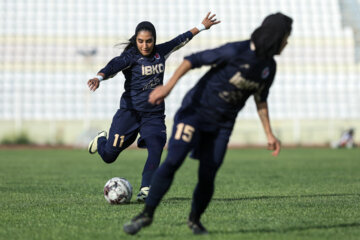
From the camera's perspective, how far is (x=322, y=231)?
569 cm

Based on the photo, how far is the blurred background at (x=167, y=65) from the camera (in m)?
30.8

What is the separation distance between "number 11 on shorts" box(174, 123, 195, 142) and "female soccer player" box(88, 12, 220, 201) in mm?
2426

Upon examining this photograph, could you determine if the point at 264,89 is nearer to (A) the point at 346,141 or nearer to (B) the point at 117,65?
(B) the point at 117,65

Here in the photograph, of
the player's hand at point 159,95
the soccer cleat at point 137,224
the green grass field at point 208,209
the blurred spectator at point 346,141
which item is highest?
the player's hand at point 159,95

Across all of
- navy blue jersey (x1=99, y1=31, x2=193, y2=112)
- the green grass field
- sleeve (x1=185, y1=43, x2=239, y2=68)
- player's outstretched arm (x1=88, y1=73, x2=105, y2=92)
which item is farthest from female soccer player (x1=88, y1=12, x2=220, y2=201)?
sleeve (x1=185, y1=43, x2=239, y2=68)

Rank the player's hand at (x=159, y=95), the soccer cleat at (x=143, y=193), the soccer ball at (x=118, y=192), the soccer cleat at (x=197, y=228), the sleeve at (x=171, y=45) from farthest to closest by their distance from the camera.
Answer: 1. the sleeve at (x=171, y=45)
2. the soccer cleat at (x=143, y=193)
3. the soccer ball at (x=118, y=192)
4. the soccer cleat at (x=197, y=228)
5. the player's hand at (x=159, y=95)

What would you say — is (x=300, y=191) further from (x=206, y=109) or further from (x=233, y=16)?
(x=233, y=16)

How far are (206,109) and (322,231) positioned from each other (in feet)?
5.15

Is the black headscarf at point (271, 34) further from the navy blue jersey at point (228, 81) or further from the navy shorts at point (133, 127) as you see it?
the navy shorts at point (133, 127)

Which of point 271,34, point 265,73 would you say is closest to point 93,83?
point 265,73

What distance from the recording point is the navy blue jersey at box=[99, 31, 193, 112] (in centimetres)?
782

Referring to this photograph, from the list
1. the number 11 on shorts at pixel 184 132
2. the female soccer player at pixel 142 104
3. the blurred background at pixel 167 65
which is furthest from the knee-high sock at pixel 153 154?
the blurred background at pixel 167 65

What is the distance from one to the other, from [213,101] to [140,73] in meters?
2.68

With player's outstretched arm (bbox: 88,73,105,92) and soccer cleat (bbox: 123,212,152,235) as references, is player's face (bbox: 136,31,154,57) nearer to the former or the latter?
player's outstretched arm (bbox: 88,73,105,92)
